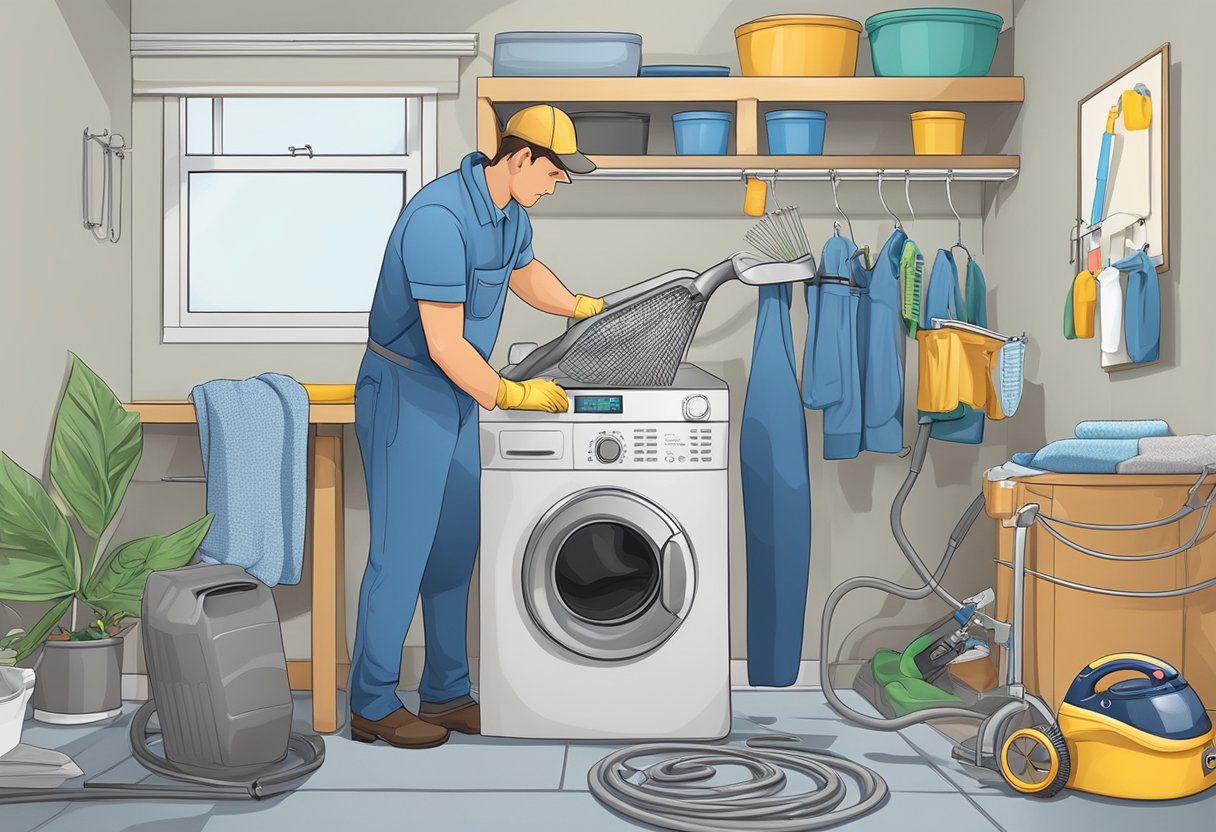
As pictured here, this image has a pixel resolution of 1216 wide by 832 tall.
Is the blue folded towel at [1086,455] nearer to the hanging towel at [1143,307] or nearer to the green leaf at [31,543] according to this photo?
the hanging towel at [1143,307]

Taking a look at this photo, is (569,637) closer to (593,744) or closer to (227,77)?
(593,744)

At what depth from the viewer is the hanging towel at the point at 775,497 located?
2982 mm

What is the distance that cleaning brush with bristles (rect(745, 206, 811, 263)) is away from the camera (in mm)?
3137

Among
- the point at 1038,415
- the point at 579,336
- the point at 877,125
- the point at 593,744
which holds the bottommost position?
the point at 593,744

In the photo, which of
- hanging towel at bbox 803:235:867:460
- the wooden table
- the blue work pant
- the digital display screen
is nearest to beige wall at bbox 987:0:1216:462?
hanging towel at bbox 803:235:867:460

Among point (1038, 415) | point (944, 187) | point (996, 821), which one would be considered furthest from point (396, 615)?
point (944, 187)

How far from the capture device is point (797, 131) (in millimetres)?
3125

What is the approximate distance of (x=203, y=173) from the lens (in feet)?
10.9

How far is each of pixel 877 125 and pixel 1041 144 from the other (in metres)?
0.52

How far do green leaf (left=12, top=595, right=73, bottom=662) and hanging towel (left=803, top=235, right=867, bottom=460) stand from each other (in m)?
2.13

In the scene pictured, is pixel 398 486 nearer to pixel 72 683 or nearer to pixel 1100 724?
pixel 72 683

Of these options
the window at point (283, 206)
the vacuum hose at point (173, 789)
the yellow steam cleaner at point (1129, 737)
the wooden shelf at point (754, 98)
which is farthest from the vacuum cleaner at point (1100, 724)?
the window at point (283, 206)

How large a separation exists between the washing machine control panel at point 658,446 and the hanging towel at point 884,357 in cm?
66

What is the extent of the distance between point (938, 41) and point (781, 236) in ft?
2.41
